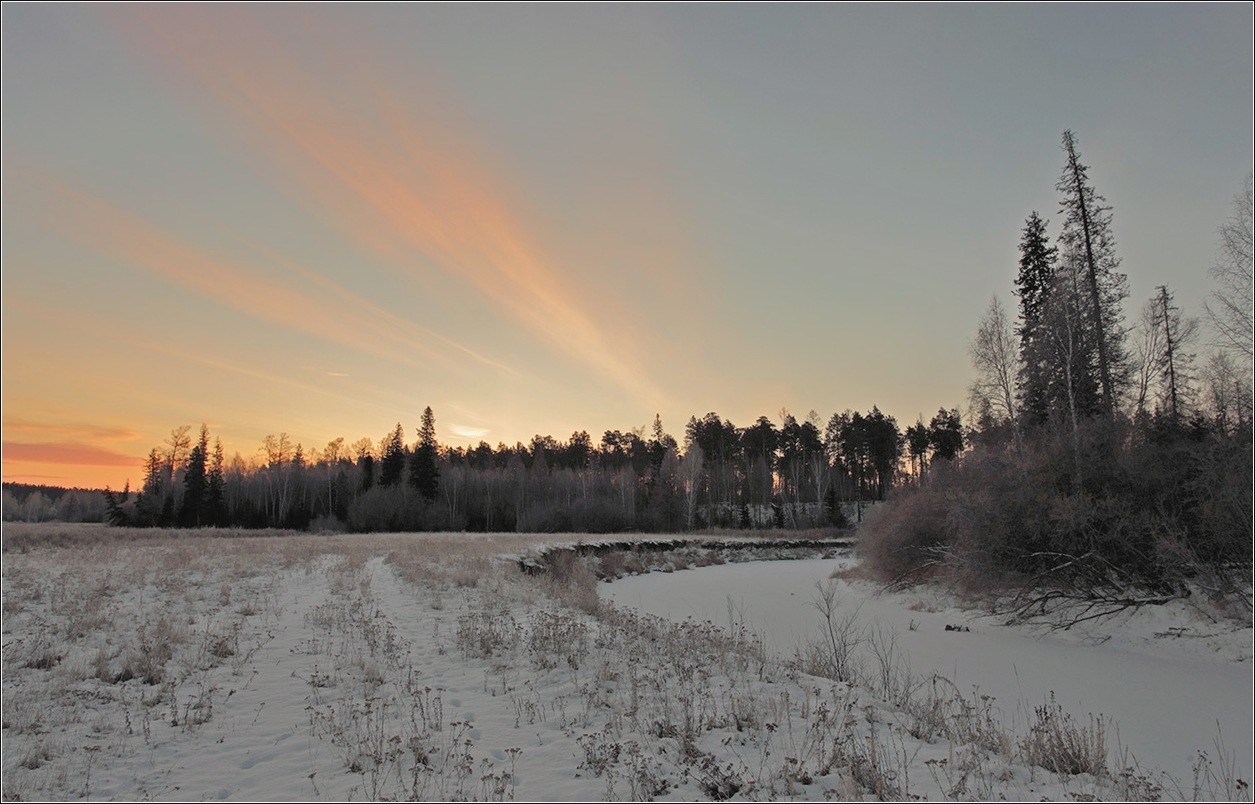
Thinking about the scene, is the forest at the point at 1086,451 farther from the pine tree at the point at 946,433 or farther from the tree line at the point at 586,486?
the pine tree at the point at 946,433

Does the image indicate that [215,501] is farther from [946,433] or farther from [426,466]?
[946,433]

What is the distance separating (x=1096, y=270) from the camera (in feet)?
82.8

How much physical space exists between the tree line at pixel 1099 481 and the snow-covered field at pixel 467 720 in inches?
291

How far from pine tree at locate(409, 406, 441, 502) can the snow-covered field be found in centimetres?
6054

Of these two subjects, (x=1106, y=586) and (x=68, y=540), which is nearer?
(x=1106, y=586)

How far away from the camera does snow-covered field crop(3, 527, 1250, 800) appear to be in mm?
5242

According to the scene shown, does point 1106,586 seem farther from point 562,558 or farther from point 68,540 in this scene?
point 68,540

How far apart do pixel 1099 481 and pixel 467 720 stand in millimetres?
15400

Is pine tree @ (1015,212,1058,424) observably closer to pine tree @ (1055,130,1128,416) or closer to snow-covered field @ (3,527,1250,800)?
pine tree @ (1055,130,1128,416)

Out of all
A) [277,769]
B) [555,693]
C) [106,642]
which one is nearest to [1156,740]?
[555,693]

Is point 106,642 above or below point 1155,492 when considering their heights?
below

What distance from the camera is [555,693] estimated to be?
7.86 m

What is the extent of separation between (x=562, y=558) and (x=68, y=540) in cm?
2675

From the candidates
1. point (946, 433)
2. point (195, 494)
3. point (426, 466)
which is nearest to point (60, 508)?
point (195, 494)
